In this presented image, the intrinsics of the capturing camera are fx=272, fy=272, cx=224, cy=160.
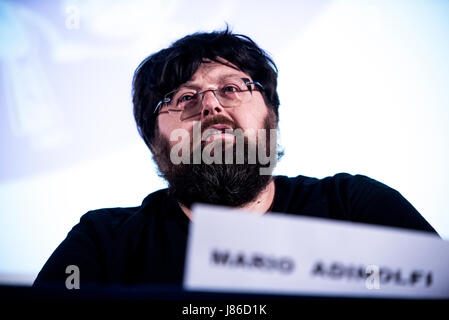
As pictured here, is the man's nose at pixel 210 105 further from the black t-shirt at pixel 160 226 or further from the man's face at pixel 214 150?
the black t-shirt at pixel 160 226

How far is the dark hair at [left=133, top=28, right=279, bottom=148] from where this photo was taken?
96 centimetres

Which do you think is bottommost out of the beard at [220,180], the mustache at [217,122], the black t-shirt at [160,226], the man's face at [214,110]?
the black t-shirt at [160,226]

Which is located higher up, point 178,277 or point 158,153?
point 158,153

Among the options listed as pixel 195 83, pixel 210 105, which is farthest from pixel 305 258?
pixel 195 83

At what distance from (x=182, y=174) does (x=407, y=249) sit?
0.60 m

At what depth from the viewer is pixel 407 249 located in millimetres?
406

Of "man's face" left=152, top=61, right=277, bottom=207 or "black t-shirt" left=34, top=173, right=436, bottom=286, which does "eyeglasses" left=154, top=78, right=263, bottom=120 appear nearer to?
"man's face" left=152, top=61, right=277, bottom=207

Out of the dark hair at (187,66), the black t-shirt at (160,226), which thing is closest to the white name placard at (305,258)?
the black t-shirt at (160,226)

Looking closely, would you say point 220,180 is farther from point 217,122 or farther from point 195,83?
point 195,83

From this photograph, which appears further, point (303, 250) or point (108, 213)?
point (108, 213)

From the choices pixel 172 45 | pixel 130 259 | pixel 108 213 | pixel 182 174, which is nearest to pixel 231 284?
pixel 130 259

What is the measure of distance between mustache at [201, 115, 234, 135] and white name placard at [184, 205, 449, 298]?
48 cm

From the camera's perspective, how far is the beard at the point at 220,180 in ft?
2.62
